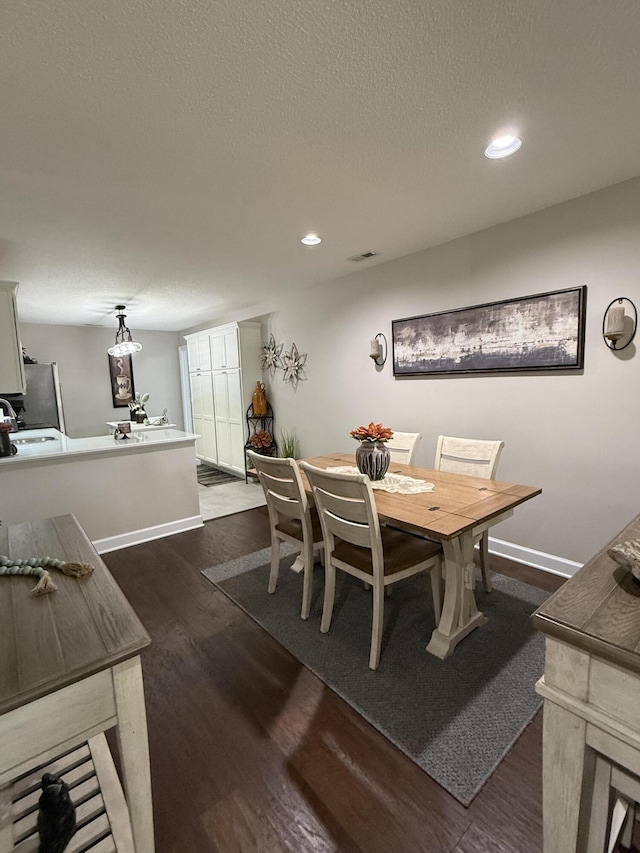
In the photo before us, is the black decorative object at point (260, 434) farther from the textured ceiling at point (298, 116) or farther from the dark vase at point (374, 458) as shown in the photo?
the dark vase at point (374, 458)

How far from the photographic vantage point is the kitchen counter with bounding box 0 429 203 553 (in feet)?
9.64

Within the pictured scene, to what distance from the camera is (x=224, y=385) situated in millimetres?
5449

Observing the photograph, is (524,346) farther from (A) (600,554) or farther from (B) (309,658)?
(B) (309,658)

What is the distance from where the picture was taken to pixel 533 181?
212 centimetres

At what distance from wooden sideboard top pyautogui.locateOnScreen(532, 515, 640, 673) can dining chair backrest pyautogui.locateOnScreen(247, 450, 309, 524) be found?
1.37 metres

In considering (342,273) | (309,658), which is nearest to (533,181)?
(342,273)

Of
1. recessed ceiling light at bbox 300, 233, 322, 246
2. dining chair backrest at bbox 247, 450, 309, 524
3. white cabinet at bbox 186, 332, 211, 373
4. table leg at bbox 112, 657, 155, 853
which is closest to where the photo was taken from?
table leg at bbox 112, 657, 155, 853

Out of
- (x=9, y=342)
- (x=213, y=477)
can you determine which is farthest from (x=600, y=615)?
(x=213, y=477)

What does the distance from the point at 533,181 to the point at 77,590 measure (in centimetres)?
276

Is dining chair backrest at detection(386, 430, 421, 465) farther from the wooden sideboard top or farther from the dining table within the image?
the wooden sideboard top

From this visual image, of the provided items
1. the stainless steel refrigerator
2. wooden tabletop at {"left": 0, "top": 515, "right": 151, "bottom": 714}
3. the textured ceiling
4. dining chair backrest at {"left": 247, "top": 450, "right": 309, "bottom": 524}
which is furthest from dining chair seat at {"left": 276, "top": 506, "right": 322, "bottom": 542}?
the stainless steel refrigerator

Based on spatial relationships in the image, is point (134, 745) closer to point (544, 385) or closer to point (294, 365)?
point (544, 385)

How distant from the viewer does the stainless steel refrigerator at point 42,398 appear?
5316mm

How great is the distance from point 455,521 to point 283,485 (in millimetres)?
941
